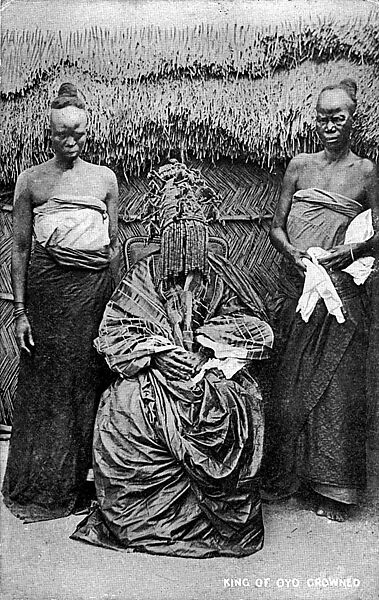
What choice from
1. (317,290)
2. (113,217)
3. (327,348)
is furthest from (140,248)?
(327,348)

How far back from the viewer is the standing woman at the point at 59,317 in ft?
10.2

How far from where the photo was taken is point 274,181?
10.6ft

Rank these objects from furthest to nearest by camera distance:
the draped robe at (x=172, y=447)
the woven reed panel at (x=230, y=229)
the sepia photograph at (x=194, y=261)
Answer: the woven reed panel at (x=230, y=229) → the sepia photograph at (x=194, y=261) → the draped robe at (x=172, y=447)

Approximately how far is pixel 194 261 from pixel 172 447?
2.06 ft

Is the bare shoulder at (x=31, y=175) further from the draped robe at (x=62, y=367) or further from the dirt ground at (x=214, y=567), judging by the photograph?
the dirt ground at (x=214, y=567)

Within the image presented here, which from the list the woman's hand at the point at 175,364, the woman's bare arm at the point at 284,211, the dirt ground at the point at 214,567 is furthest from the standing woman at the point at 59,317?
the woman's bare arm at the point at 284,211

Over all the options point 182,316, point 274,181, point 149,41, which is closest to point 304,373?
point 182,316

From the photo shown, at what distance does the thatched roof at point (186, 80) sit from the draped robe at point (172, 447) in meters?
→ 0.64

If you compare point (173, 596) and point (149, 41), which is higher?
point (149, 41)

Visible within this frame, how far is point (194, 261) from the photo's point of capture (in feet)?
10.1

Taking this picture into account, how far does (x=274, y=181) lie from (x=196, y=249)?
15.6 inches

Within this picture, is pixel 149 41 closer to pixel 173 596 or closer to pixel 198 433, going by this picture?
pixel 198 433

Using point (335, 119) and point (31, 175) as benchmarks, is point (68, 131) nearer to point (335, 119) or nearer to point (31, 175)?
point (31, 175)

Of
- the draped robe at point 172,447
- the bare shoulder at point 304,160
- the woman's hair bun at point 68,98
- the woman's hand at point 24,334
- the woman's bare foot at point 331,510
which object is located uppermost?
the woman's hair bun at point 68,98
